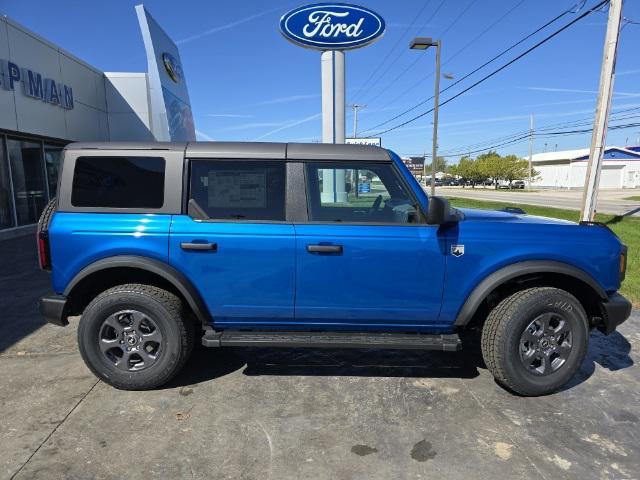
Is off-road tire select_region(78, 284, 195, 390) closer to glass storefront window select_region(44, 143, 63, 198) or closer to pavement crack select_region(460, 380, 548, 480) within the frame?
pavement crack select_region(460, 380, 548, 480)

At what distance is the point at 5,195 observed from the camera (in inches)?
436

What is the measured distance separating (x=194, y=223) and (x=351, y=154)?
4.22 ft

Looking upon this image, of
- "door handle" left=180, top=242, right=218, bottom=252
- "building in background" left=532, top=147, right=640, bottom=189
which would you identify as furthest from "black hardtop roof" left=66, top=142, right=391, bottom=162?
"building in background" left=532, top=147, right=640, bottom=189

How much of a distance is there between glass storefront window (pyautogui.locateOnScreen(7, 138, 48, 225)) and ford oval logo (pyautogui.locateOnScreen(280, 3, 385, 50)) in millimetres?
8147

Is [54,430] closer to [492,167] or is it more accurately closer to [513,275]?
[513,275]

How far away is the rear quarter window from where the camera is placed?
321 cm

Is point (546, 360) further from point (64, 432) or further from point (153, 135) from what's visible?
point (153, 135)

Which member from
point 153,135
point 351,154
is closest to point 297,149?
point 351,154

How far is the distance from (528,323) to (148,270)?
9.28 ft

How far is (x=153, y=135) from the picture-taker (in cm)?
1503

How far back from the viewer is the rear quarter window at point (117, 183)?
3.21m

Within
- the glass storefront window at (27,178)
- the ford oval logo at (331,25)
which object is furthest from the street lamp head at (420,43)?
the glass storefront window at (27,178)

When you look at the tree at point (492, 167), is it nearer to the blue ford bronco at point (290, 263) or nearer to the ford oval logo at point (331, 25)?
the ford oval logo at point (331, 25)

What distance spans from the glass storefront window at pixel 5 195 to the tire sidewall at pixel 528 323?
1236 cm
